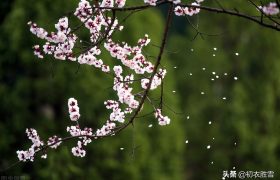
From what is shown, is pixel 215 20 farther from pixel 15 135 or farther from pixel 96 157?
pixel 15 135

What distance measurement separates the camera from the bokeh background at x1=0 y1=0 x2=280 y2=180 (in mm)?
11188

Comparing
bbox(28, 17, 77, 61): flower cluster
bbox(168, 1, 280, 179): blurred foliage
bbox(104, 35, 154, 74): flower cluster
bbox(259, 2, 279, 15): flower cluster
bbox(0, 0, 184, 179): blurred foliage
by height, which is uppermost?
bbox(168, 1, 280, 179): blurred foliage

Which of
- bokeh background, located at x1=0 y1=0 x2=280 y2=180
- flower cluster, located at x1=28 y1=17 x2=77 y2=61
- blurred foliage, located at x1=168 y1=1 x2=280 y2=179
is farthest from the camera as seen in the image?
blurred foliage, located at x1=168 y1=1 x2=280 y2=179

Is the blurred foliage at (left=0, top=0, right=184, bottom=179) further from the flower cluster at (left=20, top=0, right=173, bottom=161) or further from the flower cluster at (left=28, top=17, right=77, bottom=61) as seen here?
the flower cluster at (left=28, top=17, right=77, bottom=61)

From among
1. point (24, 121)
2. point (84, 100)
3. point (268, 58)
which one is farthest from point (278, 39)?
point (24, 121)

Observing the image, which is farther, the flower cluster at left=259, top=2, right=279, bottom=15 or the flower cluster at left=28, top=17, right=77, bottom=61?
the flower cluster at left=28, top=17, right=77, bottom=61

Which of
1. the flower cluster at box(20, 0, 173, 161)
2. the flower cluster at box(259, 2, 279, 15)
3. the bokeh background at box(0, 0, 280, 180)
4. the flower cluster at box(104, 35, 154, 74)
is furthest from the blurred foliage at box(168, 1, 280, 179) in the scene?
the flower cluster at box(259, 2, 279, 15)

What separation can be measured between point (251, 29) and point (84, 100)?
718cm

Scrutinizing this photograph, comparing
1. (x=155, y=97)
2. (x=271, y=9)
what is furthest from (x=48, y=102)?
(x=271, y=9)

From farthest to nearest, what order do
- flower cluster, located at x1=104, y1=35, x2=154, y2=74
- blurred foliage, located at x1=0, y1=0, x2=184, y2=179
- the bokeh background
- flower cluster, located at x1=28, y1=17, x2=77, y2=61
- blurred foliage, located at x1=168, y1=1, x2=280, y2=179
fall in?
1. blurred foliage, located at x1=168, y1=1, x2=280, y2=179
2. the bokeh background
3. blurred foliage, located at x1=0, y1=0, x2=184, y2=179
4. flower cluster, located at x1=104, y1=35, x2=154, y2=74
5. flower cluster, located at x1=28, y1=17, x2=77, y2=61

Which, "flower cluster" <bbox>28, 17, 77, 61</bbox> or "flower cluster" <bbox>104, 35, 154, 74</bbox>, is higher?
"flower cluster" <bbox>104, 35, 154, 74</bbox>

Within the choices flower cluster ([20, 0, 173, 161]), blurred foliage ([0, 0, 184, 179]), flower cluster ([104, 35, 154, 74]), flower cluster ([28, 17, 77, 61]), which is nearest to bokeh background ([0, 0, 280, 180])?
blurred foliage ([0, 0, 184, 179])

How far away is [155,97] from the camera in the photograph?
13750 millimetres

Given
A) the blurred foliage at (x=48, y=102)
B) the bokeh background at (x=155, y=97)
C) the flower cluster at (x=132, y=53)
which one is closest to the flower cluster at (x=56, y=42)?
the flower cluster at (x=132, y=53)
